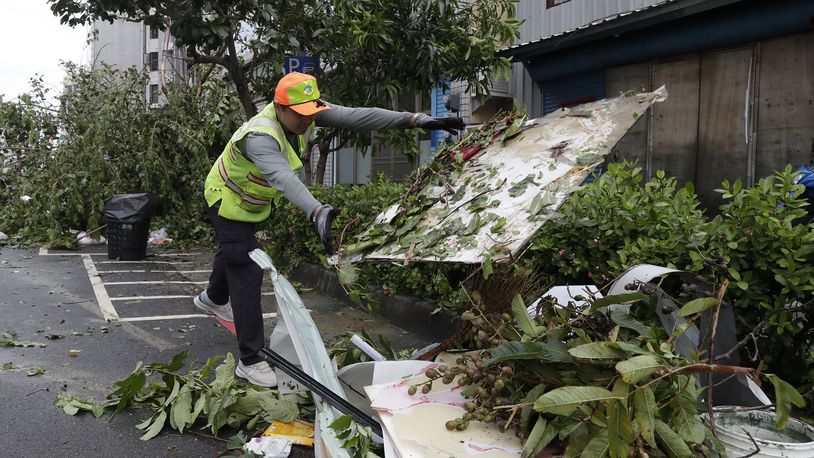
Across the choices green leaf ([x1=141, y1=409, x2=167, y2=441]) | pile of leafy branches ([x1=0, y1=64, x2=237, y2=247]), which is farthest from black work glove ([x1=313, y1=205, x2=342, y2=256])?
pile of leafy branches ([x1=0, y1=64, x2=237, y2=247])

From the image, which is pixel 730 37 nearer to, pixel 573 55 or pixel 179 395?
pixel 573 55

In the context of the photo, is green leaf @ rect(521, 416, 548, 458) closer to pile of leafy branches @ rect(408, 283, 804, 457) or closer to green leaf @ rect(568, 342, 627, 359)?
pile of leafy branches @ rect(408, 283, 804, 457)

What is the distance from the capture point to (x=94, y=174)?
35.0ft

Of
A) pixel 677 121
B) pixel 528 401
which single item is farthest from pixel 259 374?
pixel 677 121

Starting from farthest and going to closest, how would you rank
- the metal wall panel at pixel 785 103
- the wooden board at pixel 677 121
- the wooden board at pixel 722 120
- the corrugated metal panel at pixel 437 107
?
the corrugated metal panel at pixel 437 107 → the wooden board at pixel 677 121 → the wooden board at pixel 722 120 → the metal wall panel at pixel 785 103

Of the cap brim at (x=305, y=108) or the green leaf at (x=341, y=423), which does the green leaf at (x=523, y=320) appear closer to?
the green leaf at (x=341, y=423)

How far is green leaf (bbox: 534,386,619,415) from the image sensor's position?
5.73 ft

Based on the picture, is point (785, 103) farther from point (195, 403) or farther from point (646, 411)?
point (195, 403)

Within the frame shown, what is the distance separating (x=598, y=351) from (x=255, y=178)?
2290 mm

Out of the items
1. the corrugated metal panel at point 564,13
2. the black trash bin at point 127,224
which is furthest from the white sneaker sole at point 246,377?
the corrugated metal panel at point 564,13

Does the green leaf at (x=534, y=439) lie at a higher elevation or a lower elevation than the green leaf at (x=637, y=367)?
lower

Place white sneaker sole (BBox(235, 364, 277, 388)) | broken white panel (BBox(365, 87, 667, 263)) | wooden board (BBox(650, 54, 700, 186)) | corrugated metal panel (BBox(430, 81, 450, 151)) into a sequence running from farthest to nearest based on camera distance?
corrugated metal panel (BBox(430, 81, 450, 151)) < wooden board (BBox(650, 54, 700, 186)) < white sneaker sole (BBox(235, 364, 277, 388)) < broken white panel (BBox(365, 87, 667, 263))

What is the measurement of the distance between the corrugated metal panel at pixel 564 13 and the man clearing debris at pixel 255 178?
21.1ft

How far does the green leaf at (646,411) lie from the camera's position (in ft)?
5.51
